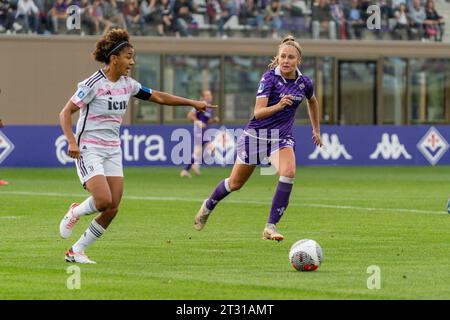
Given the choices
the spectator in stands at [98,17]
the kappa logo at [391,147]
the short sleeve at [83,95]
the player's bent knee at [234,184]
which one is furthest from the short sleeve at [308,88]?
the spectator in stands at [98,17]

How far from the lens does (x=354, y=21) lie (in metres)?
42.1

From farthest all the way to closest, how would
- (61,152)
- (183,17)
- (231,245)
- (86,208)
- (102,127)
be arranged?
(183,17) < (61,152) < (231,245) < (86,208) < (102,127)

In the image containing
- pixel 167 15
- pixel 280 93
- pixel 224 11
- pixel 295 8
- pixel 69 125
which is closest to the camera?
pixel 69 125

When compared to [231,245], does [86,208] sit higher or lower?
higher

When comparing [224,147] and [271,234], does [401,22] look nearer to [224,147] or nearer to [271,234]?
[224,147]

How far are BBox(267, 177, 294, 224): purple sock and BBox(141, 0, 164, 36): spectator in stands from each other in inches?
988

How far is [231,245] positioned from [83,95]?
3091 mm

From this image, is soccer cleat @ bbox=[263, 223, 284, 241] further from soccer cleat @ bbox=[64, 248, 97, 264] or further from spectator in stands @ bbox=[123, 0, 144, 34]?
spectator in stands @ bbox=[123, 0, 144, 34]

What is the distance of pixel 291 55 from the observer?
15086 mm

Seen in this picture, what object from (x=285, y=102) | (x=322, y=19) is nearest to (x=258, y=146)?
(x=285, y=102)

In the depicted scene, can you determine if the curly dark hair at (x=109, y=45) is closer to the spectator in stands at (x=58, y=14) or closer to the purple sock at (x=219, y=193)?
the purple sock at (x=219, y=193)

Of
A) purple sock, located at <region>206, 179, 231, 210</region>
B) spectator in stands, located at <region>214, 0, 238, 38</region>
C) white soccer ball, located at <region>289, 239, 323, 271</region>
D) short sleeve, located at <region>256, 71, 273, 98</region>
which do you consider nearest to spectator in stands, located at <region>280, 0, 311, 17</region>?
spectator in stands, located at <region>214, 0, 238, 38</region>

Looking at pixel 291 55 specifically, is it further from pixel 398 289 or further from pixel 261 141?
pixel 398 289

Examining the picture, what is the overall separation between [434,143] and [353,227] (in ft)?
71.9
